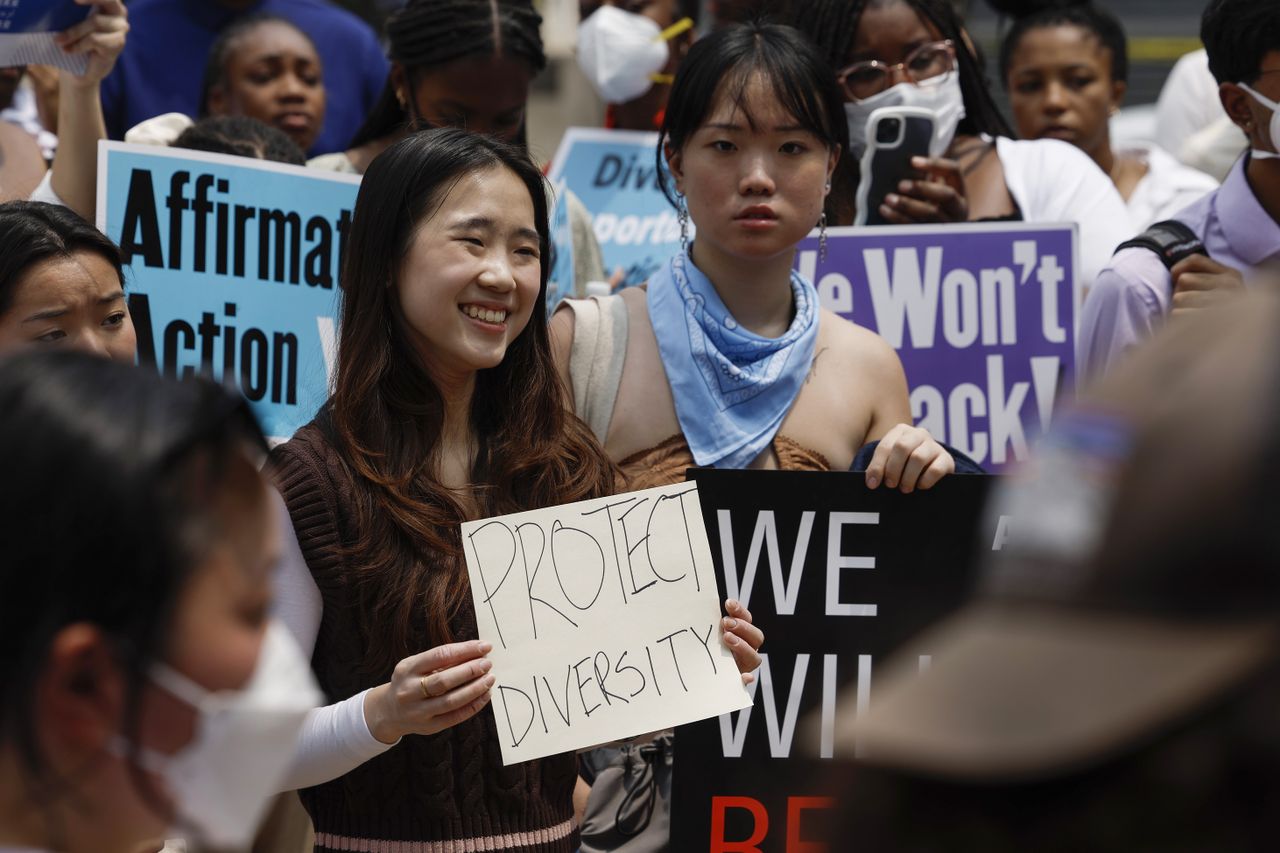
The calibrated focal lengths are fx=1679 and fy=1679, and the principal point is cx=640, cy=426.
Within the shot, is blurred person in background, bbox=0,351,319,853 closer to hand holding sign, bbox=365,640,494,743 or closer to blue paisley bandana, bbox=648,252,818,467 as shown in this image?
hand holding sign, bbox=365,640,494,743

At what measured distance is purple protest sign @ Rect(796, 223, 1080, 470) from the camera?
14.7ft

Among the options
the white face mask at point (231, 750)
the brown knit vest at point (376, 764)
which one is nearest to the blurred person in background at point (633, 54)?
the brown knit vest at point (376, 764)

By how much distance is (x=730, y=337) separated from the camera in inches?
144

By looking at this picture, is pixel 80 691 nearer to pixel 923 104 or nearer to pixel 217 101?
pixel 923 104

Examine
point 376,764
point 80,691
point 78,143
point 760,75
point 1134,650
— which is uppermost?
point 1134,650

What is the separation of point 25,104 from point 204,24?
1188mm

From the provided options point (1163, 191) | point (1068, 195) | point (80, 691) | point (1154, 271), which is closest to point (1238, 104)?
point (1154, 271)

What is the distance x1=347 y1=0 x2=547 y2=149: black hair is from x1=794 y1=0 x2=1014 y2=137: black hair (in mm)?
876

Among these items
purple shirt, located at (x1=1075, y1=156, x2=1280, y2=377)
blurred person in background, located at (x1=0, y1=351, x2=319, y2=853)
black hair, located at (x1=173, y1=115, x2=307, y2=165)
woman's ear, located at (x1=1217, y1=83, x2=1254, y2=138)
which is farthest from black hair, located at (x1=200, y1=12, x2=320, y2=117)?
blurred person in background, located at (x1=0, y1=351, x2=319, y2=853)

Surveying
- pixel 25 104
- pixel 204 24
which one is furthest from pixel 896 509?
pixel 25 104

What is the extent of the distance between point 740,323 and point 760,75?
A: 0.57 m

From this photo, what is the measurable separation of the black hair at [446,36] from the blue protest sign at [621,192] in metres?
0.76

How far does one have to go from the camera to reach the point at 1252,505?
2.94 ft

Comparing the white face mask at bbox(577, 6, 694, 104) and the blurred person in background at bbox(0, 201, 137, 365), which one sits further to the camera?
the white face mask at bbox(577, 6, 694, 104)
